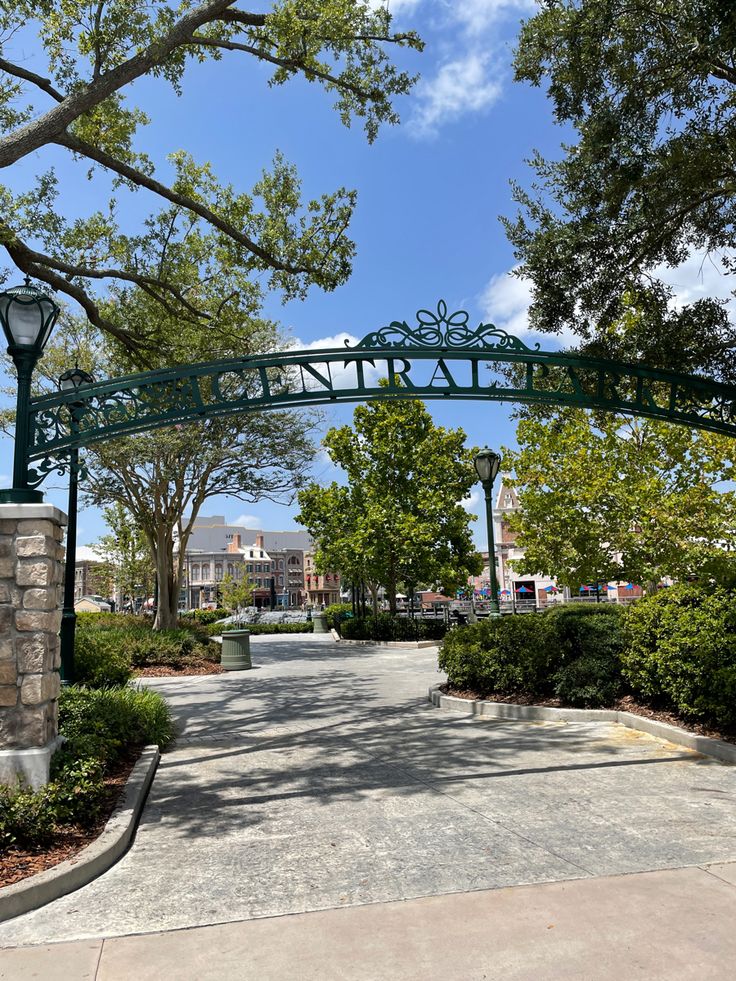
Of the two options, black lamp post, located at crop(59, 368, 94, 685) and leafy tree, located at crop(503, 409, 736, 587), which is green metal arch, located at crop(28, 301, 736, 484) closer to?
black lamp post, located at crop(59, 368, 94, 685)

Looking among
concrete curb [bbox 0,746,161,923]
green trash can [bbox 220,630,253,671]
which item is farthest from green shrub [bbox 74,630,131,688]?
green trash can [bbox 220,630,253,671]

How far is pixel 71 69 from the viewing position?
9.46 meters

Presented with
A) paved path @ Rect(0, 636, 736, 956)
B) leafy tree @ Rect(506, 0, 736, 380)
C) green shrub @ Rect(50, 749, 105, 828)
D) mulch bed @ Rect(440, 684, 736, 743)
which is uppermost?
leafy tree @ Rect(506, 0, 736, 380)

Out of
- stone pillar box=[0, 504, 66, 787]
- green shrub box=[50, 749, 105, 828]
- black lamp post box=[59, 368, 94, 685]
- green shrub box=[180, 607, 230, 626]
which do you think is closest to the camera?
green shrub box=[50, 749, 105, 828]

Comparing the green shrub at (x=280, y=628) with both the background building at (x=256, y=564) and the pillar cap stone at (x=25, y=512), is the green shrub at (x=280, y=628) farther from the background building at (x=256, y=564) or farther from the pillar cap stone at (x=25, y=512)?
the background building at (x=256, y=564)

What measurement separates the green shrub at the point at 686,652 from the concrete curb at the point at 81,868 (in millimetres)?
5652

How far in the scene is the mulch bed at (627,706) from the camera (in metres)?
7.71

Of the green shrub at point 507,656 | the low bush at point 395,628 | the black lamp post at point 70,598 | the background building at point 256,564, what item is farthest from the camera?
the background building at point 256,564

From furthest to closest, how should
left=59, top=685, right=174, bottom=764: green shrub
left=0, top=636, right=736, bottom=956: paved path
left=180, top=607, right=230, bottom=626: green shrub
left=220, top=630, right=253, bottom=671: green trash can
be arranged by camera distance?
left=180, top=607, right=230, bottom=626: green shrub < left=220, top=630, right=253, bottom=671: green trash can < left=59, top=685, right=174, bottom=764: green shrub < left=0, top=636, right=736, bottom=956: paved path

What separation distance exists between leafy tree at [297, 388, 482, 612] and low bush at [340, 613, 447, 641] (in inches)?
57.4

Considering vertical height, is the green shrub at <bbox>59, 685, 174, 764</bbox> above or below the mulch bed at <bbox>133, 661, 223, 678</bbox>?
above

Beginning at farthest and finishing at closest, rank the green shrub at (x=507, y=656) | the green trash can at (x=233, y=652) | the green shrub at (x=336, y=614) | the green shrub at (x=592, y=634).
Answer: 1. the green shrub at (x=336, y=614)
2. the green trash can at (x=233, y=652)
3. the green shrub at (x=507, y=656)
4. the green shrub at (x=592, y=634)

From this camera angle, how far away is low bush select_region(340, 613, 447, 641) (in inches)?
1093

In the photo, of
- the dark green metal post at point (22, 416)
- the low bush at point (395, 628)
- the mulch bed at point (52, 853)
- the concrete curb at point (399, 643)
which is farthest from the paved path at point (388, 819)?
the low bush at point (395, 628)
